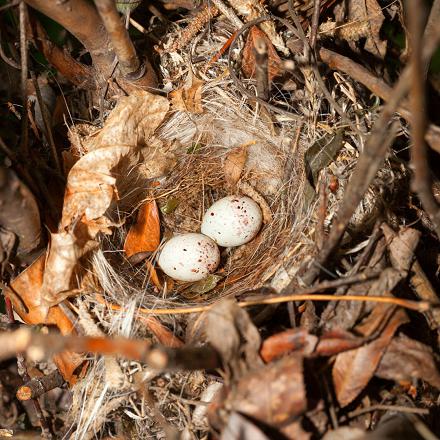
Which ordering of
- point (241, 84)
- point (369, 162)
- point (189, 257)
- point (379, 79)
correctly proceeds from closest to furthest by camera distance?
point (369, 162), point (379, 79), point (241, 84), point (189, 257)

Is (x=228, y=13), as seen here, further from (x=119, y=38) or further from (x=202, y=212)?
(x=202, y=212)

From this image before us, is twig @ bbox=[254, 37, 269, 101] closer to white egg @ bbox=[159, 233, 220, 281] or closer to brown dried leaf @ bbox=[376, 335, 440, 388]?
white egg @ bbox=[159, 233, 220, 281]

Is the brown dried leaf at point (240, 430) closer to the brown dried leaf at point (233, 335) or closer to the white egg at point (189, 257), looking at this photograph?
the brown dried leaf at point (233, 335)

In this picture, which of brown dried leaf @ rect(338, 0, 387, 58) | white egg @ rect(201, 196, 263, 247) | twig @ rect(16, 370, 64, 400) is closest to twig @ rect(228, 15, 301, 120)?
brown dried leaf @ rect(338, 0, 387, 58)

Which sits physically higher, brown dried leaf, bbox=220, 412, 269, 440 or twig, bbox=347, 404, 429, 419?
brown dried leaf, bbox=220, 412, 269, 440

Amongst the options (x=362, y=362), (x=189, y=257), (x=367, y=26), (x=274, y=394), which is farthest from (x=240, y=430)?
(x=367, y=26)
